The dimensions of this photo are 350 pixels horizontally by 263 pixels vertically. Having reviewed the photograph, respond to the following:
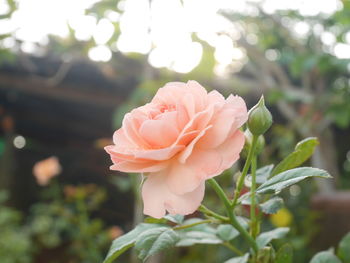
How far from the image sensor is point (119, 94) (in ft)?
9.80

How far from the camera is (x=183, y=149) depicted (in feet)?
1.40

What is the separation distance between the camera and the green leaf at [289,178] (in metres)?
0.42

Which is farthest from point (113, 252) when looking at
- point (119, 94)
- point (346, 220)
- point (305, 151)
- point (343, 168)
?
point (343, 168)

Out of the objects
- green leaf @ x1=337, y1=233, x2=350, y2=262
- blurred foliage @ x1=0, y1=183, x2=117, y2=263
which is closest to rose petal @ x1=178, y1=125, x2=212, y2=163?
green leaf @ x1=337, y1=233, x2=350, y2=262

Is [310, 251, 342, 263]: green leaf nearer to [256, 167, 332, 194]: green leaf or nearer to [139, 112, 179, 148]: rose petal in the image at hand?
[256, 167, 332, 194]: green leaf

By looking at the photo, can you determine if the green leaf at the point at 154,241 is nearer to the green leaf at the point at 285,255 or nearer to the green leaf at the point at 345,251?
the green leaf at the point at 285,255

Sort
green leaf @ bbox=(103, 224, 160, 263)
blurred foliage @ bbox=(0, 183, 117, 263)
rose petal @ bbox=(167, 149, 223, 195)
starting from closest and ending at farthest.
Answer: rose petal @ bbox=(167, 149, 223, 195) < green leaf @ bbox=(103, 224, 160, 263) < blurred foliage @ bbox=(0, 183, 117, 263)

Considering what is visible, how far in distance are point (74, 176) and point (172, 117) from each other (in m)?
3.67

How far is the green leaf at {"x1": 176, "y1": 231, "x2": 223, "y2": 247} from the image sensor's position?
60cm

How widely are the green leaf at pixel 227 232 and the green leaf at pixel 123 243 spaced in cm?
13

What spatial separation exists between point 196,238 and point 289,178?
226 millimetres

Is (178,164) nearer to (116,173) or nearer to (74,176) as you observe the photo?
(116,173)

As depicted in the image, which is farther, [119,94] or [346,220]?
[119,94]

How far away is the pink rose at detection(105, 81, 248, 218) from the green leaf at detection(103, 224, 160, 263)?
0.34 feet
